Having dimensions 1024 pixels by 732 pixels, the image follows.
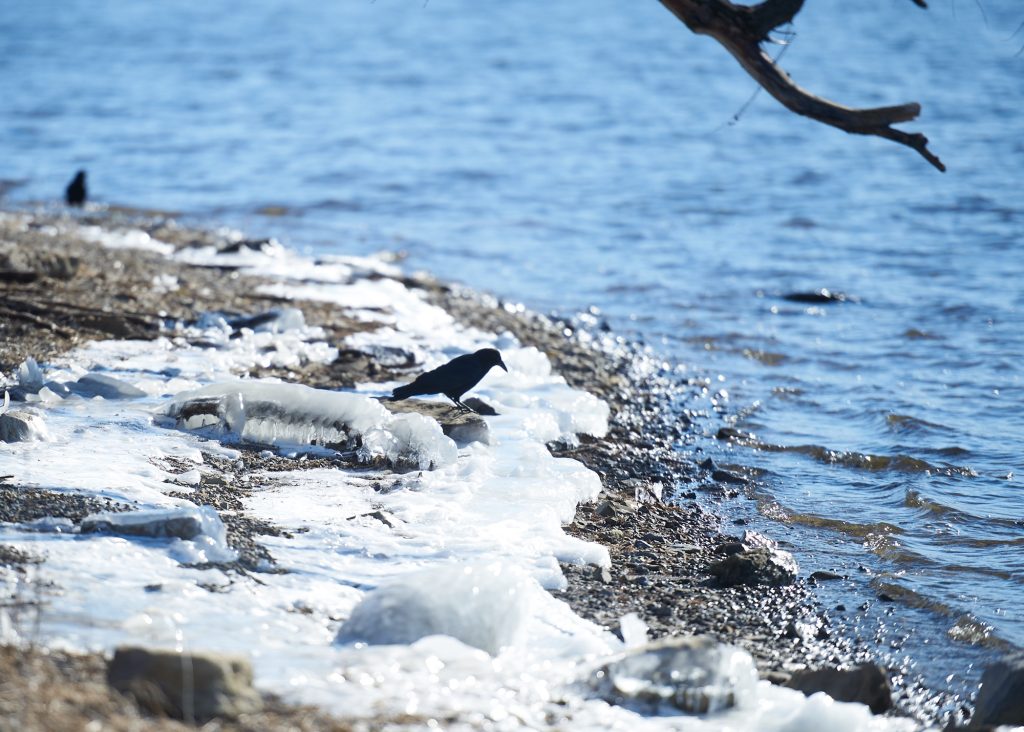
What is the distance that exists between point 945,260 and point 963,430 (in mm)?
4711

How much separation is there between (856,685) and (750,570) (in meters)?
1.00

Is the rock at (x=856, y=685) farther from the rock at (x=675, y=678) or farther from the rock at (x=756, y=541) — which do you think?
the rock at (x=756, y=541)

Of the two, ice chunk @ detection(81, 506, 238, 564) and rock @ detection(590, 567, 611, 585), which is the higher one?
ice chunk @ detection(81, 506, 238, 564)

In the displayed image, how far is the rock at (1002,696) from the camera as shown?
3498 millimetres

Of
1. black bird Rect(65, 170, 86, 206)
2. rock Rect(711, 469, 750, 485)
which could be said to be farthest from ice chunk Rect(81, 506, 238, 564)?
black bird Rect(65, 170, 86, 206)

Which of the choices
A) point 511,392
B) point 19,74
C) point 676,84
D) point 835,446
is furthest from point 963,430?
point 19,74

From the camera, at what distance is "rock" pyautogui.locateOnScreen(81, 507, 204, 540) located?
3.93 m

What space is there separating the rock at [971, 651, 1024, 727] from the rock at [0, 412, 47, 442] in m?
3.88

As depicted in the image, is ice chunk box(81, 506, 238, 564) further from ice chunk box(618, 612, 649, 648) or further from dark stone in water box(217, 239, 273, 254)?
dark stone in water box(217, 239, 273, 254)

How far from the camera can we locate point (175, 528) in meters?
3.96

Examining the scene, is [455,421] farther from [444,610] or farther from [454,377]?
[444,610]

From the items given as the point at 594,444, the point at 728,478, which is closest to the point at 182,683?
the point at 594,444

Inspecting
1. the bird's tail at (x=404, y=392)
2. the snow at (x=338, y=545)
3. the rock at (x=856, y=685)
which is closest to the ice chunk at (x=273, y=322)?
the snow at (x=338, y=545)

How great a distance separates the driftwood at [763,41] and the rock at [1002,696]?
2198mm
